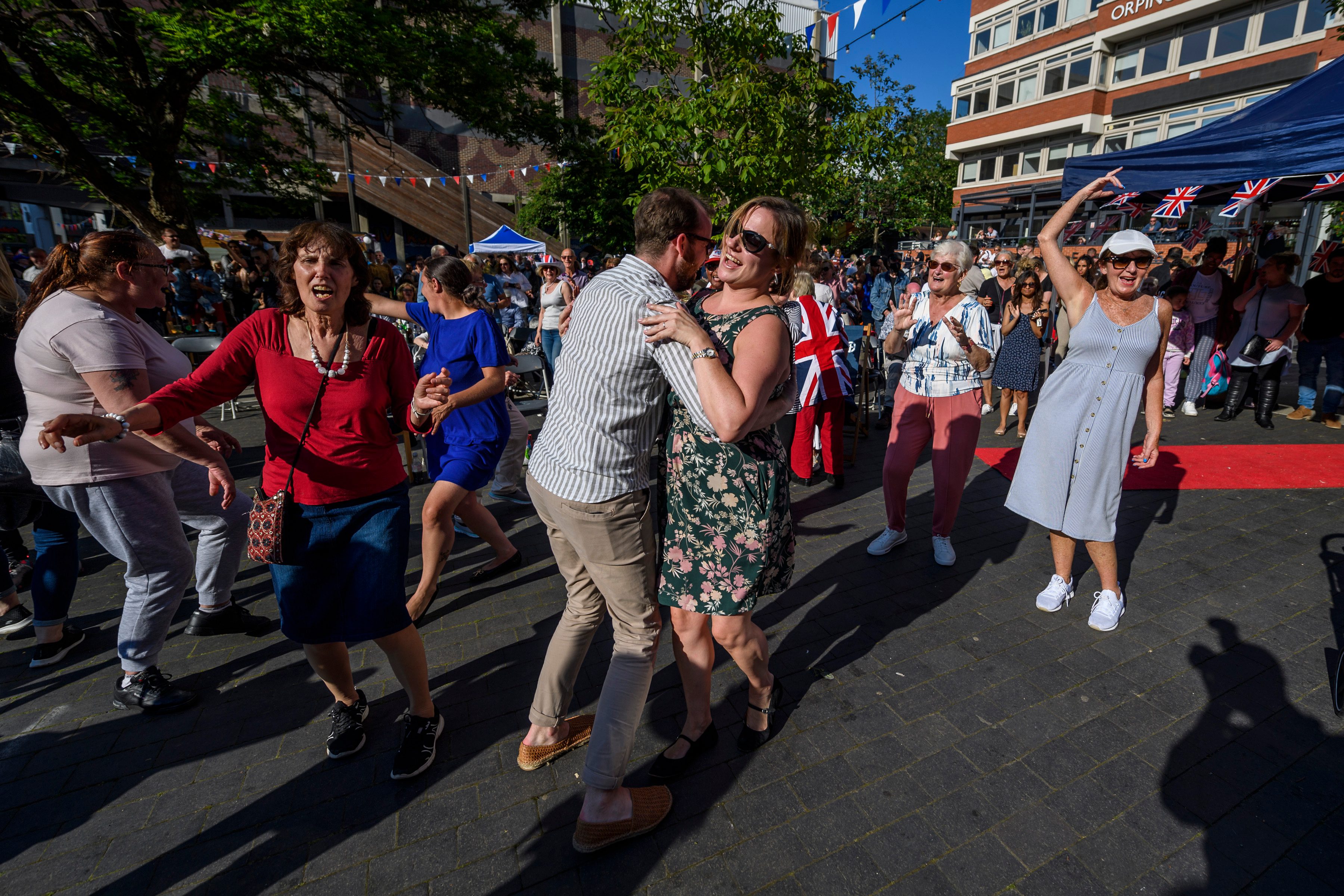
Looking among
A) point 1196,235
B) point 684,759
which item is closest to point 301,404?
point 684,759

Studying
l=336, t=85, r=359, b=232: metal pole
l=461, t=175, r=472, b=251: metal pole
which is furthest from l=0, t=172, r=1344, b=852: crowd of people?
l=461, t=175, r=472, b=251: metal pole

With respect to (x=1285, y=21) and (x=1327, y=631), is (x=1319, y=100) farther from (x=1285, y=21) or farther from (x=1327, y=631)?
(x=1285, y=21)

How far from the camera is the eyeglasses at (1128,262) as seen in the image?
3.01 m

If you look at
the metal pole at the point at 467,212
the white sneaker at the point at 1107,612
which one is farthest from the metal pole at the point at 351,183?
the white sneaker at the point at 1107,612

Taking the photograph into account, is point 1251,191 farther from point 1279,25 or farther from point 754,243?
point 1279,25

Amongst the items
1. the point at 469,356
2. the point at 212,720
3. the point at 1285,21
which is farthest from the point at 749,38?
the point at 1285,21

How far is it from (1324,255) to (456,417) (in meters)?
12.5

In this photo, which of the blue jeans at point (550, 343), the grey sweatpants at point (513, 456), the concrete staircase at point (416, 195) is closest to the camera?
the grey sweatpants at point (513, 456)

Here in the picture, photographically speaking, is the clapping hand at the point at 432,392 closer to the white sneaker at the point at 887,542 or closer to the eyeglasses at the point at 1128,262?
the white sneaker at the point at 887,542

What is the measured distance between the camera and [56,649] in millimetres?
3244

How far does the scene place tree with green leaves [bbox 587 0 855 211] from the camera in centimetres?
835

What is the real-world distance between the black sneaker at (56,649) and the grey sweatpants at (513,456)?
2520 millimetres

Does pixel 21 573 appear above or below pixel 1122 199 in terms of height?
below

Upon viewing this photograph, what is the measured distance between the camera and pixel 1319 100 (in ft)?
17.2
